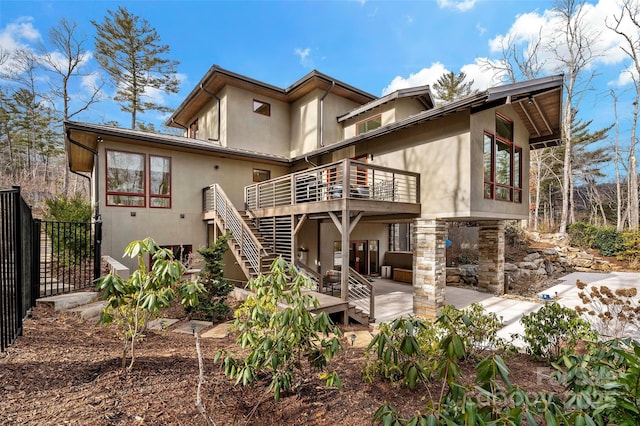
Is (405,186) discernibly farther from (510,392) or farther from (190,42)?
(190,42)

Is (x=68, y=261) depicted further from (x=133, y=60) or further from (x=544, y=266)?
(x=544, y=266)

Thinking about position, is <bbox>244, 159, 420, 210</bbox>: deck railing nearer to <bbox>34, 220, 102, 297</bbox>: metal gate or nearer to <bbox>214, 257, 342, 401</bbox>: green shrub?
<bbox>214, 257, 342, 401</bbox>: green shrub

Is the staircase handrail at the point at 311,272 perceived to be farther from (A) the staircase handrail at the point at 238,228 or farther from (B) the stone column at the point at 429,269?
(B) the stone column at the point at 429,269

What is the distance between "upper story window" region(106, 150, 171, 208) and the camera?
33.1 ft

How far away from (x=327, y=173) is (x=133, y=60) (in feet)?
64.6

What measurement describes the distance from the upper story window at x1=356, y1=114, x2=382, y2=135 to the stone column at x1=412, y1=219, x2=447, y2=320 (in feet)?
18.6

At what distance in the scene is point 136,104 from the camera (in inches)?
850

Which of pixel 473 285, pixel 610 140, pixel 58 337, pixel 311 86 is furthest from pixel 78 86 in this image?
pixel 610 140

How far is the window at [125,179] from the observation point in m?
10.1

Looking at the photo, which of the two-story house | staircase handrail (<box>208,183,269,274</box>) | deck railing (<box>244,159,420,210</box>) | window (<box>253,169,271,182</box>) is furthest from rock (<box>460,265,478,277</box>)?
window (<box>253,169,271,182</box>)

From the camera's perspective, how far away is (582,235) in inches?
719

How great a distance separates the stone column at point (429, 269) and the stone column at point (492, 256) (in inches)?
127

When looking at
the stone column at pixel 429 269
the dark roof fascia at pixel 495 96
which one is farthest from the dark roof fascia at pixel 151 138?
the stone column at pixel 429 269

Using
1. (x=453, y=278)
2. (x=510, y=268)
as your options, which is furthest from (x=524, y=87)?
(x=510, y=268)
